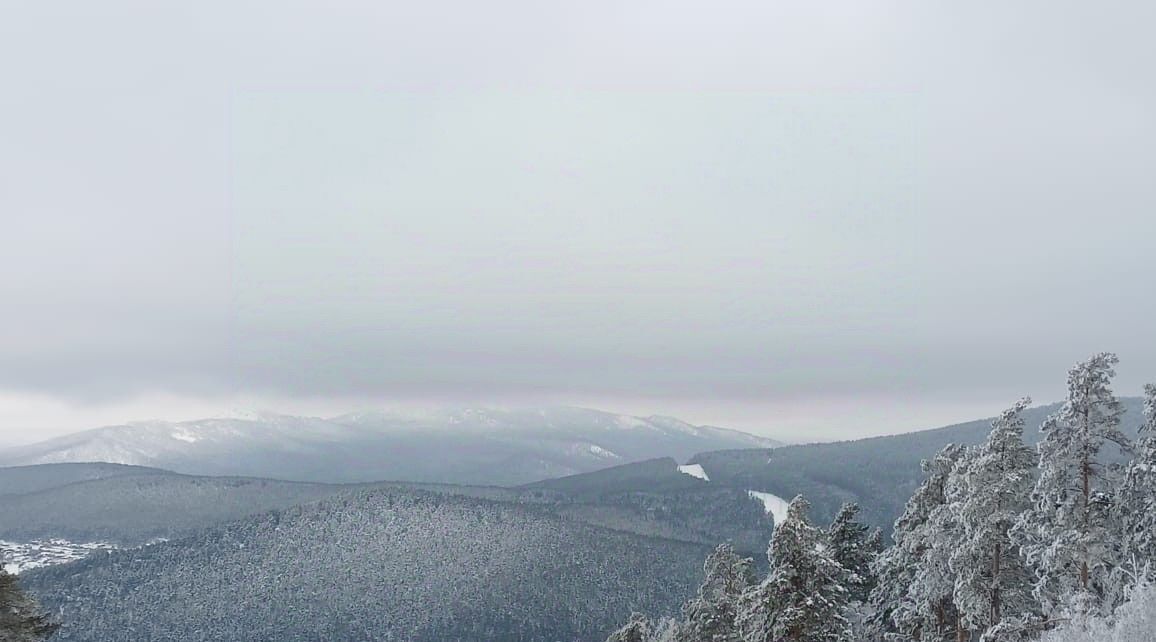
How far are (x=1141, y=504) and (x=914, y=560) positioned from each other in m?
10.6

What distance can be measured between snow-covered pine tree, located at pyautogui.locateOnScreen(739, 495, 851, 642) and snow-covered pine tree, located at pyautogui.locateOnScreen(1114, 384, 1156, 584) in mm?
8048

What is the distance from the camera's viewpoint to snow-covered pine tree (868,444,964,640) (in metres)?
28.1

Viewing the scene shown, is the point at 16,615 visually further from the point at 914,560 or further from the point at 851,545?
the point at 851,545

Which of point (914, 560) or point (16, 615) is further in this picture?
point (914, 560)

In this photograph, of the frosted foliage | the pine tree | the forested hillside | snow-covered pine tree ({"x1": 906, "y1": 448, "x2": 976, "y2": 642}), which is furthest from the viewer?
the pine tree

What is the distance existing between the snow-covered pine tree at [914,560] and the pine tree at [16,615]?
32.8 metres

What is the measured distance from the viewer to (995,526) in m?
22.6

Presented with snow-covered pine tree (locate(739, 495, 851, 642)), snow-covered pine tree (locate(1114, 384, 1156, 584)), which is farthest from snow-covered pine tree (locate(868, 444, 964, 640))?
snow-covered pine tree (locate(1114, 384, 1156, 584))

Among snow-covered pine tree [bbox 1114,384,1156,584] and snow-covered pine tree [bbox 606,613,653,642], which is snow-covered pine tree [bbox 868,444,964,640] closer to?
snow-covered pine tree [bbox 1114,384,1156,584]

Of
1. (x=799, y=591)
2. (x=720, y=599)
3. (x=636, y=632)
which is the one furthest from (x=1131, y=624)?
(x=636, y=632)

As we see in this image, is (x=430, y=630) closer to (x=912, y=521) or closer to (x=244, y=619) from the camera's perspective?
(x=244, y=619)

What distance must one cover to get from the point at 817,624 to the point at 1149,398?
1215 centimetres

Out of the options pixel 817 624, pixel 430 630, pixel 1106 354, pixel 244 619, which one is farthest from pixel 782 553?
pixel 244 619

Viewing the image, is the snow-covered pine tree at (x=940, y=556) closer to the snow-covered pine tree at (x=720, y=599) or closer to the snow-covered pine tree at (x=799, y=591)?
the snow-covered pine tree at (x=799, y=591)
